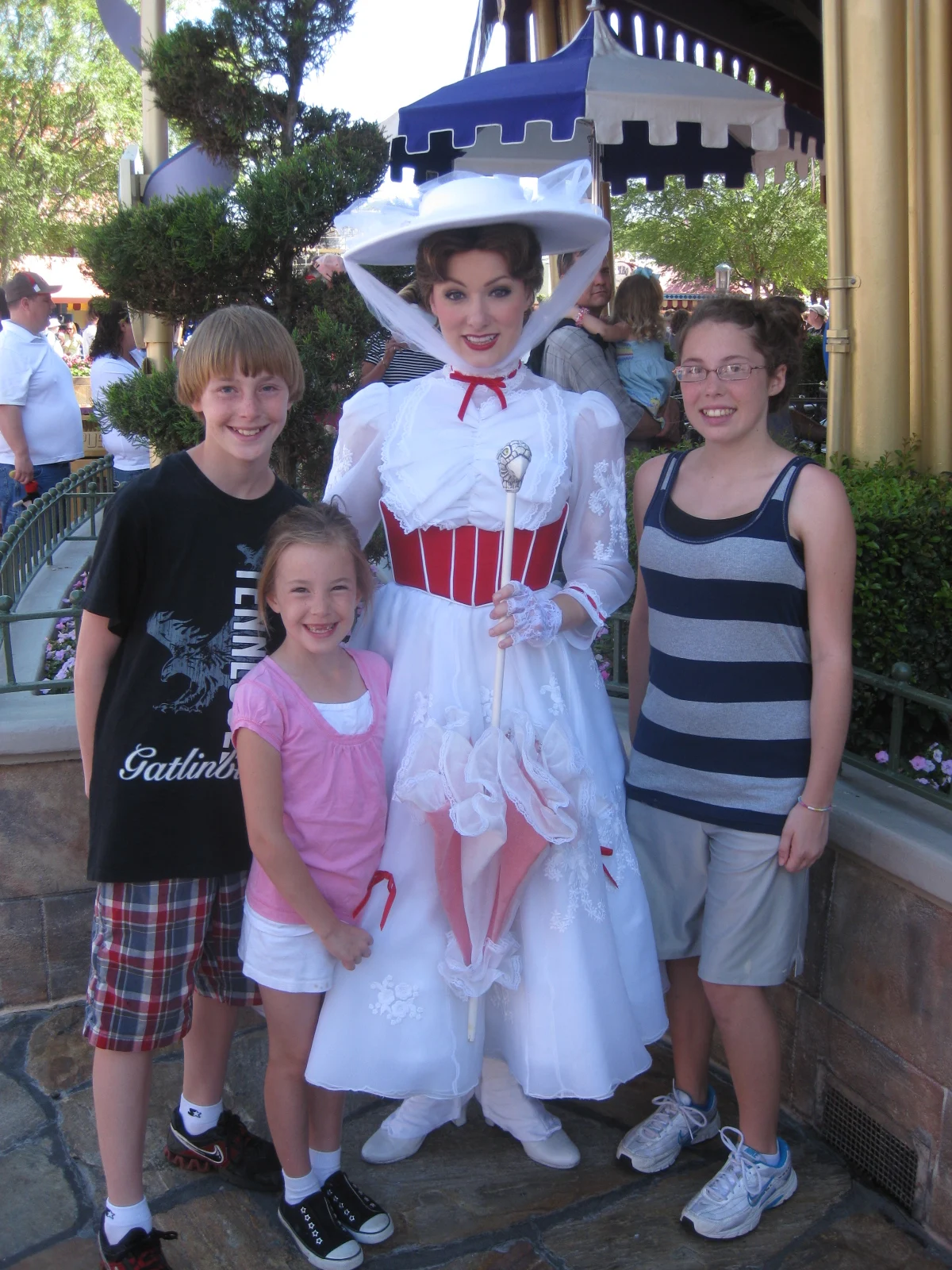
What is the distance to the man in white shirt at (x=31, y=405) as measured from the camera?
5.43 meters

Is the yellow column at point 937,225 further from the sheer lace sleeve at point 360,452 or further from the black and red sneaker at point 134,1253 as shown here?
the black and red sneaker at point 134,1253

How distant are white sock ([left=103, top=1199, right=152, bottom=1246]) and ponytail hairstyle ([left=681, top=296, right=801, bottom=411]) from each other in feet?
6.26

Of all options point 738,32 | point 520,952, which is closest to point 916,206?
point 520,952

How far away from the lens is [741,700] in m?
2.04

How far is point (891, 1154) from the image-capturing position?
89.4 inches

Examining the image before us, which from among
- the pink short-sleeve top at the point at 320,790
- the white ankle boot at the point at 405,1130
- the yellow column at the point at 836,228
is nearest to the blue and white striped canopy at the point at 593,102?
the yellow column at the point at 836,228

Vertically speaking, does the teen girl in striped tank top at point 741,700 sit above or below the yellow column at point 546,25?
below

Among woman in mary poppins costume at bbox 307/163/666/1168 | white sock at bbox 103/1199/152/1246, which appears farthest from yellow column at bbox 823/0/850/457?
white sock at bbox 103/1199/152/1246

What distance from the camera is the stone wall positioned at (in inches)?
110

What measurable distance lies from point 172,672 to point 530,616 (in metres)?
0.64

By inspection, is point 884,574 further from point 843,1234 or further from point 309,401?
point 309,401

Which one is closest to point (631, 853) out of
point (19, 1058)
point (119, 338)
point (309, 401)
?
point (19, 1058)

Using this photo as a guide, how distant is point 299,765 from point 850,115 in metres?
3.09

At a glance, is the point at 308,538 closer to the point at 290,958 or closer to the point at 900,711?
the point at 290,958
